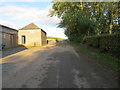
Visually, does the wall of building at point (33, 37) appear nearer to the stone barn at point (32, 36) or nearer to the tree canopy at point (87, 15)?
the stone barn at point (32, 36)

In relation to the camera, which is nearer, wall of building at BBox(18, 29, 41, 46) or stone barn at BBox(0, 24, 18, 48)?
stone barn at BBox(0, 24, 18, 48)

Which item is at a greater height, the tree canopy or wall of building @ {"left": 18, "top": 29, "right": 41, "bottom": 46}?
the tree canopy

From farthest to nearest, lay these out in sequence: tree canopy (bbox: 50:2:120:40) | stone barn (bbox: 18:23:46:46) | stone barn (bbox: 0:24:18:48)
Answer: stone barn (bbox: 18:23:46:46) → tree canopy (bbox: 50:2:120:40) → stone barn (bbox: 0:24:18:48)

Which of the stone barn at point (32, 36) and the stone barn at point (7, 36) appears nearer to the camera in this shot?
the stone barn at point (7, 36)

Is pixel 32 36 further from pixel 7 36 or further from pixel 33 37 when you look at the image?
pixel 7 36

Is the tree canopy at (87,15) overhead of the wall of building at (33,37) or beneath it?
overhead

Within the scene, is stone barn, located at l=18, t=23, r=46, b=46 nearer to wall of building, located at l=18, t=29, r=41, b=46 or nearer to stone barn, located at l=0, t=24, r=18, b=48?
wall of building, located at l=18, t=29, r=41, b=46

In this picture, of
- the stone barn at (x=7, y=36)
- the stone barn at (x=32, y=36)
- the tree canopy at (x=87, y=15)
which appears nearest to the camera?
the stone barn at (x=7, y=36)

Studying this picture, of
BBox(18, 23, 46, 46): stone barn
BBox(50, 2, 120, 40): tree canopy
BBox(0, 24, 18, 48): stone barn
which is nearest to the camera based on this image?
BBox(0, 24, 18, 48): stone barn

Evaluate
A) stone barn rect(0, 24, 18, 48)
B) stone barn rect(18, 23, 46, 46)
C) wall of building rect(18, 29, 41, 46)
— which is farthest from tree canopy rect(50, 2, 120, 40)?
stone barn rect(0, 24, 18, 48)

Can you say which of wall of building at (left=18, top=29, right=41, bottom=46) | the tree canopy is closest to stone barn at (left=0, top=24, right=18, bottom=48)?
wall of building at (left=18, top=29, right=41, bottom=46)

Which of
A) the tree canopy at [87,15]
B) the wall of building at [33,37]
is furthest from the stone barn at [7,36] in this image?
the tree canopy at [87,15]

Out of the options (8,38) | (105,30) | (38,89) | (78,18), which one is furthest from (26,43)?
(38,89)

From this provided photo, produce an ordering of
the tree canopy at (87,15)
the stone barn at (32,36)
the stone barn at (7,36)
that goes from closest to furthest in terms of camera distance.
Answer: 1. the stone barn at (7,36)
2. the tree canopy at (87,15)
3. the stone barn at (32,36)
